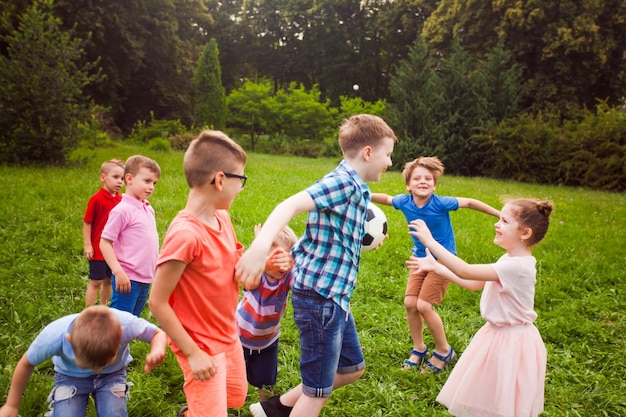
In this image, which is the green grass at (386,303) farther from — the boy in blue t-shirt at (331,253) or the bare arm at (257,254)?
the bare arm at (257,254)

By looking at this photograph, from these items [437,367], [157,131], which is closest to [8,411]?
[437,367]

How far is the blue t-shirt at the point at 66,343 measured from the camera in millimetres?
2201

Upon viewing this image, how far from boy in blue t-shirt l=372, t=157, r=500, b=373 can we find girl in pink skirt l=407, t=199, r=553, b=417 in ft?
3.04

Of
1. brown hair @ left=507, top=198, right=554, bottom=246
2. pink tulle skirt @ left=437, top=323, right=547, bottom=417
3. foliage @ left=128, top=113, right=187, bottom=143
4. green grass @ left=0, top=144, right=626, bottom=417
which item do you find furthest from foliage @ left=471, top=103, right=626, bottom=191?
pink tulle skirt @ left=437, top=323, right=547, bottom=417

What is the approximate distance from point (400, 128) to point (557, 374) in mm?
17840

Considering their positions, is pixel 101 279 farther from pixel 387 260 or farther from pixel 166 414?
pixel 387 260

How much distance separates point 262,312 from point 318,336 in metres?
0.72

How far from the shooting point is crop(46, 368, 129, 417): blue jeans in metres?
2.31

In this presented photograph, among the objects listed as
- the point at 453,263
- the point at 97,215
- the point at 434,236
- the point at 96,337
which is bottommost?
the point at 96,337

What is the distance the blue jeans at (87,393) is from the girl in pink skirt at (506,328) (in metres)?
1.78

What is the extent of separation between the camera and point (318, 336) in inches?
93.4

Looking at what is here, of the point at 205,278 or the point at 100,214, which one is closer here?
the point at 205,278

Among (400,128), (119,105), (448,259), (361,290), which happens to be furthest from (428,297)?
(119,105)

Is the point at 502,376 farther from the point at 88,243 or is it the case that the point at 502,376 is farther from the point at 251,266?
the point at 88,243
